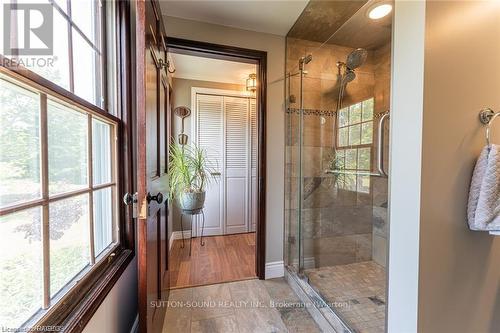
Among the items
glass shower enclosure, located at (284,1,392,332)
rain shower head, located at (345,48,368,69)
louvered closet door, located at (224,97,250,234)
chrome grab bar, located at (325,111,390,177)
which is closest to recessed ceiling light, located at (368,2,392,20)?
glass shower enclosure, located at (284,1,392,332)

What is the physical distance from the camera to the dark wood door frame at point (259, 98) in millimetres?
1920

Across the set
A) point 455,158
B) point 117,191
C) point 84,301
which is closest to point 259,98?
point 117,191

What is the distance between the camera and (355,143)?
7.20ft

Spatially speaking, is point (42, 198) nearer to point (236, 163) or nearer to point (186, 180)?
point (186, 180)

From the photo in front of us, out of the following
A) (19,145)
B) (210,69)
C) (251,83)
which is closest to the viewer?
(19,145)

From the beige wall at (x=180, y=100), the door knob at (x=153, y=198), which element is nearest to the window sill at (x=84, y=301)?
the door knob at (x=153, y=198)

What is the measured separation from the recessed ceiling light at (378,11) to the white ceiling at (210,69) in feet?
4.48

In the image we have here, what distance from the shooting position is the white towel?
85 centimetres

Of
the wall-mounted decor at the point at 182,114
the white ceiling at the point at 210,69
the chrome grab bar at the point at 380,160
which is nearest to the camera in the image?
the chrome grab bar at the point at 380,160

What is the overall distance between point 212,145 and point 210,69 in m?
1.00

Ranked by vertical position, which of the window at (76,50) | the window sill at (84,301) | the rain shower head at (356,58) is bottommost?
the window sill at (84,301)

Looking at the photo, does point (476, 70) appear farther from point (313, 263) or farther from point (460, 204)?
point (313, 263)

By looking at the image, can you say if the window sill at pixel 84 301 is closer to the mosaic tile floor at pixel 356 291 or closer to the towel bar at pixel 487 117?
the mosaic tile floor at pixel 356 291

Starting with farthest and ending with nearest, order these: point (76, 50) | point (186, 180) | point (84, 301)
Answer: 1. point (186, 180)
2. point (76, 50)
3. point (84, 301)
